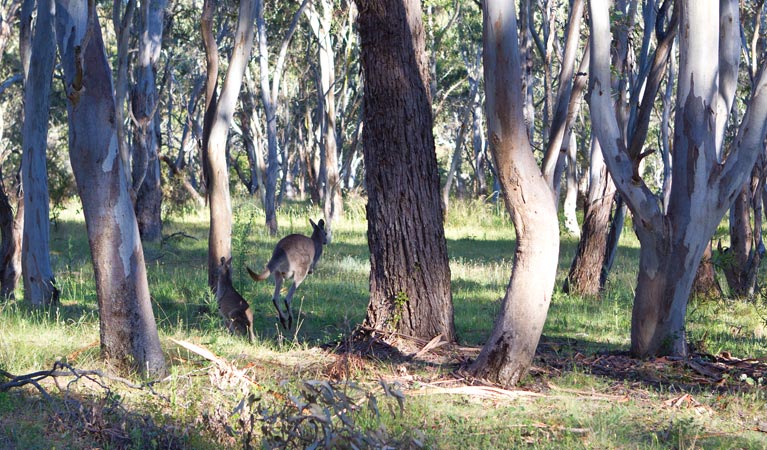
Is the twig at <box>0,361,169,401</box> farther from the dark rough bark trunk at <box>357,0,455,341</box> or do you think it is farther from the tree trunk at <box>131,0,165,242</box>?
the tree trunk at <box>131,0,165,242</box>

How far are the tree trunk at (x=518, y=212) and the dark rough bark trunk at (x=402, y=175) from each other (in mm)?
1174

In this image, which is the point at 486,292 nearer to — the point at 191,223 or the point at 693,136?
the point at 693,136

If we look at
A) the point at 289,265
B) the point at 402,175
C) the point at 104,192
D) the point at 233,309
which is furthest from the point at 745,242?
the point at 104,192

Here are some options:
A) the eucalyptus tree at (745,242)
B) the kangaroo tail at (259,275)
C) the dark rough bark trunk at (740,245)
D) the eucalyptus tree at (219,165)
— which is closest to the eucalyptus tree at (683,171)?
the kangaroo tail at (259,275)

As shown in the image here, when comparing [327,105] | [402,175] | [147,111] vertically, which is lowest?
[402,175]

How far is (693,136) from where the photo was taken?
→ 6934mm

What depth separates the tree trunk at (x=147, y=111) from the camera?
47.1 feet

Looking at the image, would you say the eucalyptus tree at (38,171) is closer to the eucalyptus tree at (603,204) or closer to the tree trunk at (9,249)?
the tree trunk at (9,249)

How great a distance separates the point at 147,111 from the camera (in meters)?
17.3

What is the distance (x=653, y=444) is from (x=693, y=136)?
285 cm

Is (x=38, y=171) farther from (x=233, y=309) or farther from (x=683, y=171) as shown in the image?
(x=683, y=171)

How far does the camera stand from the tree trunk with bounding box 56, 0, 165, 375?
6234mm

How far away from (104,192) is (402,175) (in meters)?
2.40

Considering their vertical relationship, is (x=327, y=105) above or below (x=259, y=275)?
above
